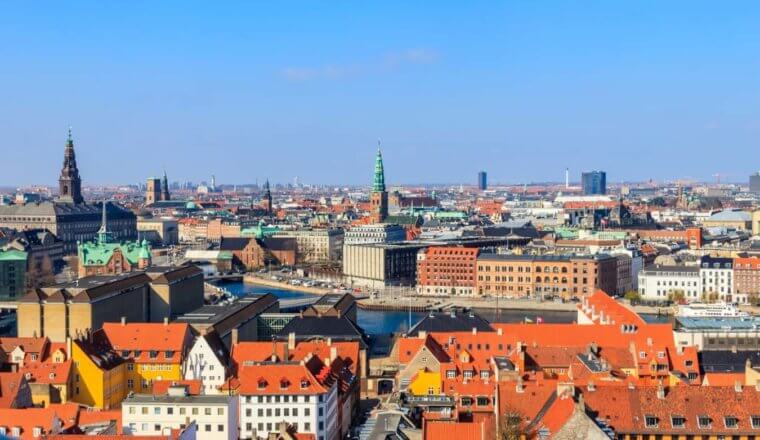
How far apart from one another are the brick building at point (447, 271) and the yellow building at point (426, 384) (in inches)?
1932

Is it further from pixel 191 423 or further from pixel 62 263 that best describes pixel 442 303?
pixel 191 423

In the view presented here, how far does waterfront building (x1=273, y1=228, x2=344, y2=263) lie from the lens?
112 metres

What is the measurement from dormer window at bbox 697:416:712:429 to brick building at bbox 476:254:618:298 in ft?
169

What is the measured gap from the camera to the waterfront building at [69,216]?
369ft

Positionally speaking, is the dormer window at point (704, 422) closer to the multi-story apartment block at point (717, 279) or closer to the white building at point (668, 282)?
the white building at point (668, 282)

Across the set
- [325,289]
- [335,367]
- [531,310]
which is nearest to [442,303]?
[531,310]

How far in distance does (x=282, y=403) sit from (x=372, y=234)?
7245 centimetres

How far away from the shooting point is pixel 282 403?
29.1 metres

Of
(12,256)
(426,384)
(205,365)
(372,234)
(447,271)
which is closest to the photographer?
(426,384)

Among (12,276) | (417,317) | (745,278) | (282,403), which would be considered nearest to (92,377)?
(282,403)

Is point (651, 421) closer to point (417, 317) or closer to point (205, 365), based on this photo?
point (205, 365)

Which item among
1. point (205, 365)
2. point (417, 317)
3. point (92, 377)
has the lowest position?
point (417, 317)

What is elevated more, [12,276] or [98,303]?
[98,303]

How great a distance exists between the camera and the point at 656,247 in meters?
95.4
